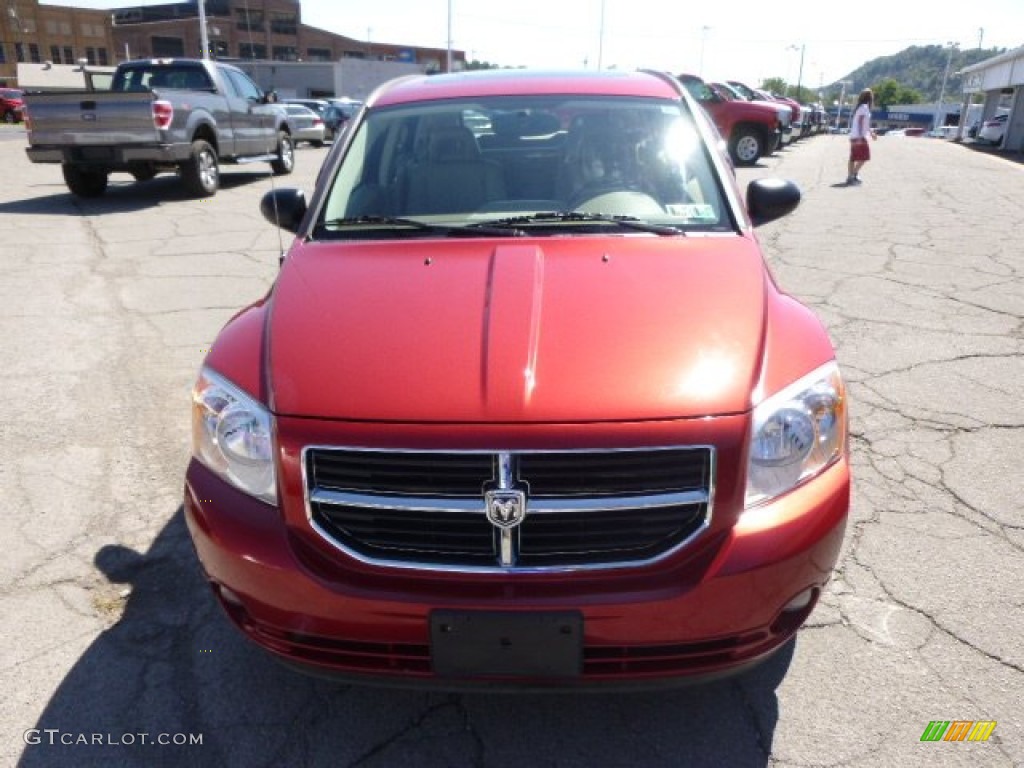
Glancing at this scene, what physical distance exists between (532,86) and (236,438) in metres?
2.24

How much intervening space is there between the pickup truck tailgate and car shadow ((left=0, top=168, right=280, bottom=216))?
931mm

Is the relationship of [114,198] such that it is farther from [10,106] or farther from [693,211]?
[10,106]

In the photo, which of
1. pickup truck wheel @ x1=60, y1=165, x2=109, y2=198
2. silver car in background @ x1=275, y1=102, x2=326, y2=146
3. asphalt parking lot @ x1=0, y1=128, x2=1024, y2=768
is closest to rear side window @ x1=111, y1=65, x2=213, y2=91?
pickup truck wheel @ x1=60, y1=165, x2=109, y2=198

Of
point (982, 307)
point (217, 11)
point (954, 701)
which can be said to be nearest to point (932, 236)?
point (982, 307)

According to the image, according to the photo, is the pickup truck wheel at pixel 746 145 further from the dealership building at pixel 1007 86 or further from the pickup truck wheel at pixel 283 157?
the dealership building at pixel 1007 86

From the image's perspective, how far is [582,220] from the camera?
110 inches

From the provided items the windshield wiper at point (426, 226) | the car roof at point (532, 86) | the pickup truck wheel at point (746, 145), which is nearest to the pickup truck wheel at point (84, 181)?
the car roof at point (532, 86)

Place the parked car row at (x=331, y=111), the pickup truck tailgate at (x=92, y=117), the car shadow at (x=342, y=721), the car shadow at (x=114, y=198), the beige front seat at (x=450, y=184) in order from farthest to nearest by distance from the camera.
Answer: the parked car row at (x=331, y=111) → the car shadow at (x=114, y=198) → the pickup truck tailgate at (x=92, y=117) → the beige front seat at (x=450, y=184) → the car shadow at (x=342, y=721)

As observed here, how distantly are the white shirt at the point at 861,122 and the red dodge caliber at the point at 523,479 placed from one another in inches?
504

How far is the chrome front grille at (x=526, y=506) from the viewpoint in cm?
183

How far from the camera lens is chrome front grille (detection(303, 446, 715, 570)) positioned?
1830 millimetres

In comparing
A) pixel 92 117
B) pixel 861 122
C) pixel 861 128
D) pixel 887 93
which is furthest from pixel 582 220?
→ pixel 887 93

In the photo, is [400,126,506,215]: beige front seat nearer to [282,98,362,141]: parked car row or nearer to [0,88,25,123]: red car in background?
[282,98,362,141]: parked car row

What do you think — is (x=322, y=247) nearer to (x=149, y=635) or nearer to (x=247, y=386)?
(x=247, y=386)
